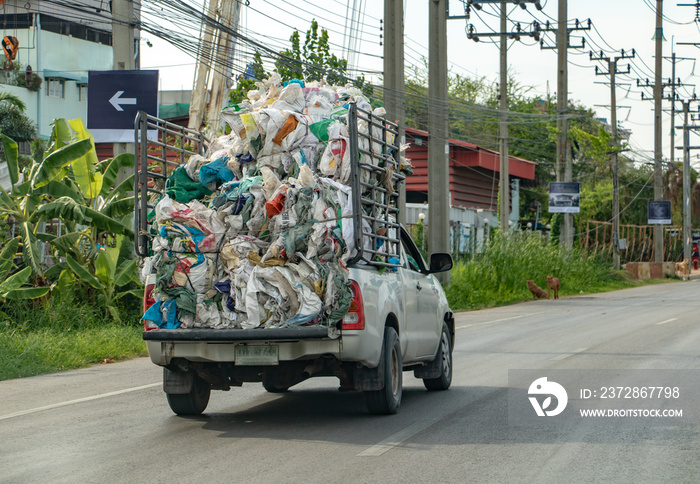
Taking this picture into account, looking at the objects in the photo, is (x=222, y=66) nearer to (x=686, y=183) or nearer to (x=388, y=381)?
(x=388, y=381)

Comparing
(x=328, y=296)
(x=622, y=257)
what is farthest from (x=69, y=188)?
(x=622, y=257)

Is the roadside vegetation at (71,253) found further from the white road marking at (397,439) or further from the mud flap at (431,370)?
the white road marking at (397,439)

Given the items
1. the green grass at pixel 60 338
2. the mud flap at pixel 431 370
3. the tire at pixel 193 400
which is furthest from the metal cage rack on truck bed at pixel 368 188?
the green grass at pixel 60 338

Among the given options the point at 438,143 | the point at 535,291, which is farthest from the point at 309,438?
the point at 535,291

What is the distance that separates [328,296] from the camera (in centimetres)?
758

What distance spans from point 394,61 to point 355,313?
1707 cm

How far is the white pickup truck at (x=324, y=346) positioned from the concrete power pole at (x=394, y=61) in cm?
1450

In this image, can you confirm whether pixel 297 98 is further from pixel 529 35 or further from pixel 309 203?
pixel 529 35

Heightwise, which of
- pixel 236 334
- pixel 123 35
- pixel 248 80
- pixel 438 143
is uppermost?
pixel 248 80

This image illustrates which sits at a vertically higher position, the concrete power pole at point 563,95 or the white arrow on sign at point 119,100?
the concrete power pole at point 563,95

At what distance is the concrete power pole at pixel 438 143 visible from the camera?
2573 cm

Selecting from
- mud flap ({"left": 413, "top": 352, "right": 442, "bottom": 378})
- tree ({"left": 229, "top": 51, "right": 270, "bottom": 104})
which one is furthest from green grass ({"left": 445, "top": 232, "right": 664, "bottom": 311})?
mud flap ({"left": 413, "top": 352, "right": 442, "bottom": 378})

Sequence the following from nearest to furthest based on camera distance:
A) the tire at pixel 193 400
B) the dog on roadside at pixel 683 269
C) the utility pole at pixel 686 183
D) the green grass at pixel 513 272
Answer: the tire at pixel 193 400 < the green grass at pixel 513 272 < the dog on roadside at pixel 683 269 < the utility pole at pixel 686 183

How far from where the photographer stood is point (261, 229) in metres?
8.02
